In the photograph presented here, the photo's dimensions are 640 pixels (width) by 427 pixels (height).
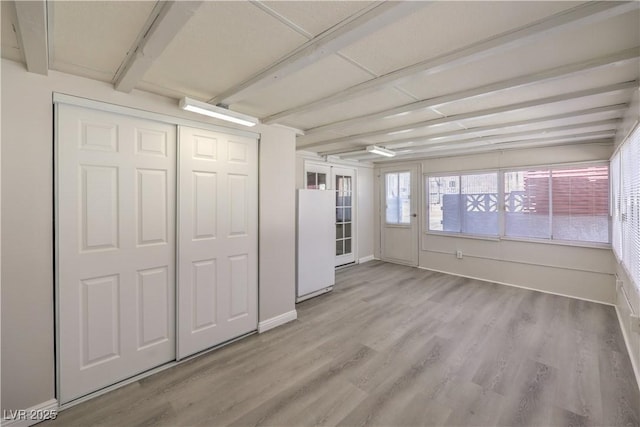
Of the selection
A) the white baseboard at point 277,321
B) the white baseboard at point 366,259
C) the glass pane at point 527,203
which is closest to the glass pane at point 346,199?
the white baseboard at point 366,259

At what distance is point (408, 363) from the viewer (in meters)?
2.49

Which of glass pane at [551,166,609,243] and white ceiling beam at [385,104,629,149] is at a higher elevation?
white ceiling beam at [385,104,629,149]

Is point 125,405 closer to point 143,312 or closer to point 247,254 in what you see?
point 143,312

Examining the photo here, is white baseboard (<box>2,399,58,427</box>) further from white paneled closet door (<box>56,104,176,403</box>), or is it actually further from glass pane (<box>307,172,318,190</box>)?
glass pane (<box>307,172,318,190</box>)

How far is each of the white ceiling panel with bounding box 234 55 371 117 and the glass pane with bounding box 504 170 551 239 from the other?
159 inches

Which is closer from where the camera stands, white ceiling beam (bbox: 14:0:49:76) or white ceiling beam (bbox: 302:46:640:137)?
white ceiling beam (bbox: 14:0:49:76)

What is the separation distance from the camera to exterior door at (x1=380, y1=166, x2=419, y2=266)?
19.4ft

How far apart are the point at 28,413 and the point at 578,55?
159 inches

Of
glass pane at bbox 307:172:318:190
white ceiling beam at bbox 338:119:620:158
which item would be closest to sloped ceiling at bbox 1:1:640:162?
white ceiling beam at bbox 338:119:620:158

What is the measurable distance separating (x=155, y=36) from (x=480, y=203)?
17.4ft

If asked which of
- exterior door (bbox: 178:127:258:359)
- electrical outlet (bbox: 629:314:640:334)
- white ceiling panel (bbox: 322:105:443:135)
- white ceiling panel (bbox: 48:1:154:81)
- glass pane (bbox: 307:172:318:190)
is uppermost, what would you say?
white ceiling panel (bbox: 322:105:443:135)

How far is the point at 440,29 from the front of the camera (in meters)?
1.40

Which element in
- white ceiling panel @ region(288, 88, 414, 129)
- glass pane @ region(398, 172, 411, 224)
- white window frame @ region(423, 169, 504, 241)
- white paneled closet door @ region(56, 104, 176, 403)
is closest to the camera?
white paneled closet door @ region(56, 104, 176, 403)

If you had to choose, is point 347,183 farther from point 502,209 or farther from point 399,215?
point 502,209
